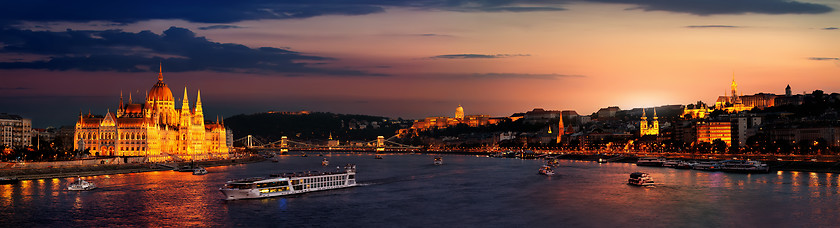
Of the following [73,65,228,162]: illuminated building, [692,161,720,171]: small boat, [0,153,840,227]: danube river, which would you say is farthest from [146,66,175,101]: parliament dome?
[692,161,720,171]: small boat

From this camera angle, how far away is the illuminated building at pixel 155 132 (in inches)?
3014

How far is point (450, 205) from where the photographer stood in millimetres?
34125

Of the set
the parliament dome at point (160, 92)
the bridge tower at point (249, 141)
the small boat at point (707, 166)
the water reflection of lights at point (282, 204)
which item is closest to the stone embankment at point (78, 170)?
the water reflection of lights at point (282, 204)

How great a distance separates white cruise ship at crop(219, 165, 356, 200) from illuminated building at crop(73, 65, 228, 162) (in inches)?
1304

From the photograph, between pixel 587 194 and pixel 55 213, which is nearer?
pixel 55 213

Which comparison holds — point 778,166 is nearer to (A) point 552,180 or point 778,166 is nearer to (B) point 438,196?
(A) point 552,180

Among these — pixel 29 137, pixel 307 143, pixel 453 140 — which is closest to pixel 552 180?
pixel 29 137

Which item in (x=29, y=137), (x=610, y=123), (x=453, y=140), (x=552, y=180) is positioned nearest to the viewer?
(x=552, y=180)

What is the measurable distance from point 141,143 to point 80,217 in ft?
163

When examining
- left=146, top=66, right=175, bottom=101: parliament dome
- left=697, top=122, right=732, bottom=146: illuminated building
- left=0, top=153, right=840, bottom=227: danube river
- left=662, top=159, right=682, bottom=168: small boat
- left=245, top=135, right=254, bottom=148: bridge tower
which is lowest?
left=0, top=153, right=840, bottom=227: danube river

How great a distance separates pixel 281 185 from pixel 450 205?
810 centimetres

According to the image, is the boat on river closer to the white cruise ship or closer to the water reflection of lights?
the white cruise ship

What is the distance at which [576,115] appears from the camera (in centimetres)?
18275

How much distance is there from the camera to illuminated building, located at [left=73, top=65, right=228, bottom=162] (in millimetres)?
76562
